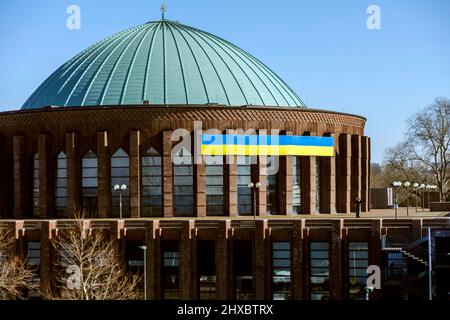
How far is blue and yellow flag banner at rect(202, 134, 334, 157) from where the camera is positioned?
49.3 meters

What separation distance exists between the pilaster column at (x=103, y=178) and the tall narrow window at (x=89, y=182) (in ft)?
3.92

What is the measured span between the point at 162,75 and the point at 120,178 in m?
10.5

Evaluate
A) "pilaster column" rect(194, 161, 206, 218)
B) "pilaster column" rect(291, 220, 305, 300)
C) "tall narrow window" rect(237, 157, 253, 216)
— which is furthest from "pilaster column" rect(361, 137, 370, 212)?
"pilaster column" rect(291, 220, 305, 300)

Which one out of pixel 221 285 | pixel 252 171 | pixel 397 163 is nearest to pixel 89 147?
pixel 252 171

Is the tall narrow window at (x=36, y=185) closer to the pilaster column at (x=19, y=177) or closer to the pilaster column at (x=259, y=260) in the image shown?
the pilaster column at (x=19, y=177)

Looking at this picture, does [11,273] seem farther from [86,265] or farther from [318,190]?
[318,190]

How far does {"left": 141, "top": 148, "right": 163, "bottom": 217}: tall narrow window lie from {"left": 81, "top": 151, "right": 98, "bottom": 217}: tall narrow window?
3326 mm

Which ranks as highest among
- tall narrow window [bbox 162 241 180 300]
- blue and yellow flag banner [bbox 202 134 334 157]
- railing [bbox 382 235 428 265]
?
blue and yellow flag banner [bbox 202 134 334 157]

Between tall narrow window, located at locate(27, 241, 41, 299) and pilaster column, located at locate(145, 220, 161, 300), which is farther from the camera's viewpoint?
tall narrow window, located at locate(27, 241, 41, 299)

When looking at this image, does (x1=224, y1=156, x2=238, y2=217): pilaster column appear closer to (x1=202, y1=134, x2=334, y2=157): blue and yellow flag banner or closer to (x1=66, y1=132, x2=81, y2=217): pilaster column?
(x1=202, y1=134, x2=334, y2=157): blue and yellow flag banner

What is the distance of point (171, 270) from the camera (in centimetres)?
4097

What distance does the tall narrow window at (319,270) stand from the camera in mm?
39656

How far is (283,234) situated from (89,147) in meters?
17.0
